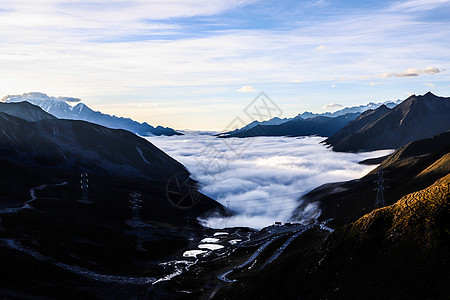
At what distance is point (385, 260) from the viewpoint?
45938 mm

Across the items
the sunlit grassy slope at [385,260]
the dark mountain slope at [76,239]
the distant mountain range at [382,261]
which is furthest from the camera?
the dark mountain slope at [76,239]

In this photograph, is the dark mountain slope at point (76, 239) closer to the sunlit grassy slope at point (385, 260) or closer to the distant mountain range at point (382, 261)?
the distant mountain range at point (382, 261)

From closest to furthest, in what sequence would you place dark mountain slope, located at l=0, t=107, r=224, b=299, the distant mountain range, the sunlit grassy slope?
the sunlit grassy slope, the distant mountain range, dark mountain slope, located at l=0, t=107, r=224, b=299

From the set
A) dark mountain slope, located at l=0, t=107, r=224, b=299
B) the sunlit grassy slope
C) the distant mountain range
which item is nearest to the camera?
the sunlit grassy slope

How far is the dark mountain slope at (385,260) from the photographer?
4016 cm

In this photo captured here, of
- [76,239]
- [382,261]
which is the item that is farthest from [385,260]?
[76,239]

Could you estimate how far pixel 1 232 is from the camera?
314 feet

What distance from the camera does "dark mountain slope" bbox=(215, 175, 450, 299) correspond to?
40156mm

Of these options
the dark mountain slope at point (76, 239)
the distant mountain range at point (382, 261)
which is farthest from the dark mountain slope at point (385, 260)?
the dark mountain slope at point (76, 239)

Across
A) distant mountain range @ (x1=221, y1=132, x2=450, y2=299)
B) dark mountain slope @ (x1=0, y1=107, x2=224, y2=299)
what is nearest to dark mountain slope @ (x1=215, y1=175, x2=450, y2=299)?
distant mountain range @ (x1=221, y1=132, x2=450, y2=299)

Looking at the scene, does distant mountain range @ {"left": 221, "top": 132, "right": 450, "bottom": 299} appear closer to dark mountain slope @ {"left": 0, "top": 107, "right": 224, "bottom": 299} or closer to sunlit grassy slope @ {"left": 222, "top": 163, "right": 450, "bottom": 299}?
sunlit grassy slope @ {"left": 222, "top": 163, "right": 450, "bottom": 299}

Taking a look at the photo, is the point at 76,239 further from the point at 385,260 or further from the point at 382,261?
the point at 385,260

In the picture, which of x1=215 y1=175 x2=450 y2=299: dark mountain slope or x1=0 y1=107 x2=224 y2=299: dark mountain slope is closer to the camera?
x1=215 y1=175 x2=450 y2=299: dark mountain slope

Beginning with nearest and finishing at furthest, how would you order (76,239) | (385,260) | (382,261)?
1. (385,260)
2. (382,261)
3. (76,239)
